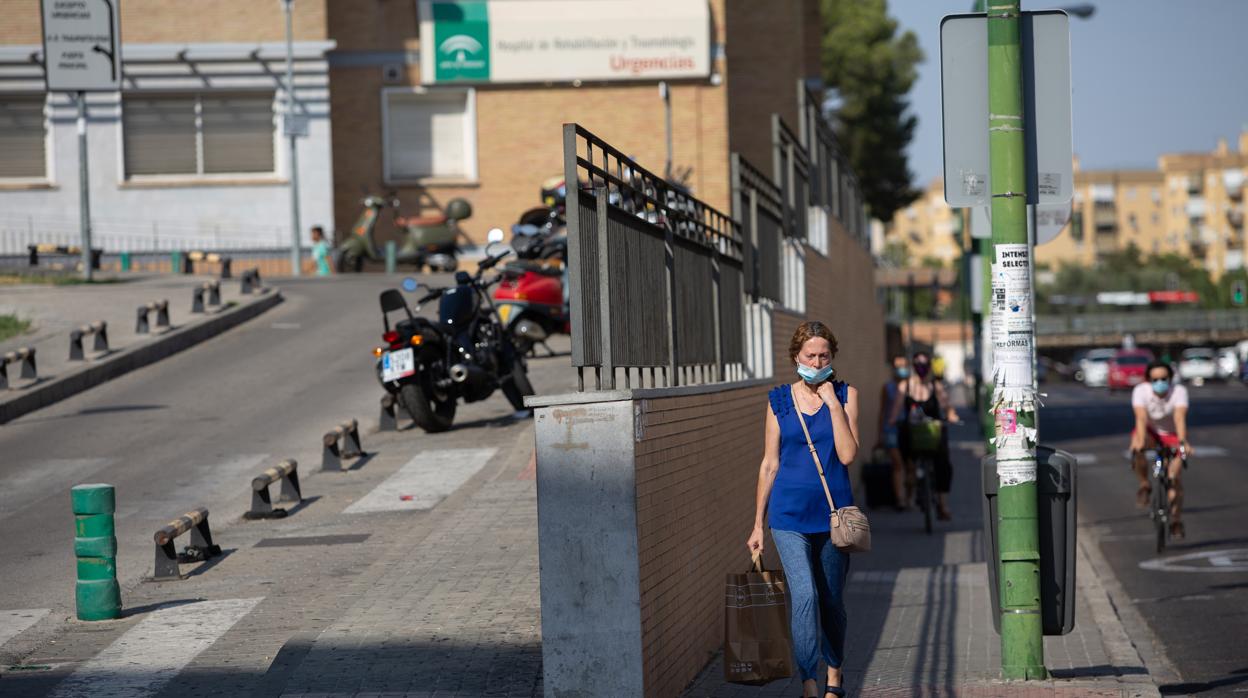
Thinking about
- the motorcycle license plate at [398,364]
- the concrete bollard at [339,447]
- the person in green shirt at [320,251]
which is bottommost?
the concrete bollard at [339,447]

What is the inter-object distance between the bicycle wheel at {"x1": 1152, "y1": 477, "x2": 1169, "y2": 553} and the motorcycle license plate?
6.58 m

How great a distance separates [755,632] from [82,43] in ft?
71.3

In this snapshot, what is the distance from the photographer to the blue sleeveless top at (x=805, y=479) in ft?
23.9

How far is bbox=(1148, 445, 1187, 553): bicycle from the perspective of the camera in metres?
14.8

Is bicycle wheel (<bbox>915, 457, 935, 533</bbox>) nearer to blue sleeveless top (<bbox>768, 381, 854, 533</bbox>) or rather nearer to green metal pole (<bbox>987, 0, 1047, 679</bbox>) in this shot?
green metal pole (<bbox>987, 0, 1047, 679</bbox>)

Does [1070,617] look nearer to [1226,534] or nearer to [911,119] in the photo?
[1226,534]

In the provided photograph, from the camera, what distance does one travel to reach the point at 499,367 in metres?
15.9

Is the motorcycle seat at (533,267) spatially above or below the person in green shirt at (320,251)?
below

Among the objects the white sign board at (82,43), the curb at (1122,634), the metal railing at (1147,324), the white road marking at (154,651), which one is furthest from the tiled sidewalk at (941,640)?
the metal railing at (1147,324)

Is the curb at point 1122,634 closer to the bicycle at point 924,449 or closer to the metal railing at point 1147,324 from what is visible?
the bicycle at point 924,449

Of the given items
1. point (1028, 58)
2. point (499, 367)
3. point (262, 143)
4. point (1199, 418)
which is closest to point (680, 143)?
point (262, 143)

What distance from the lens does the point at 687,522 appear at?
8211 millimetres

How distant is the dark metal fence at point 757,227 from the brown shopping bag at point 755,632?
416 cm

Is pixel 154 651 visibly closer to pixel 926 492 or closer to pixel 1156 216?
pixel 926 492
